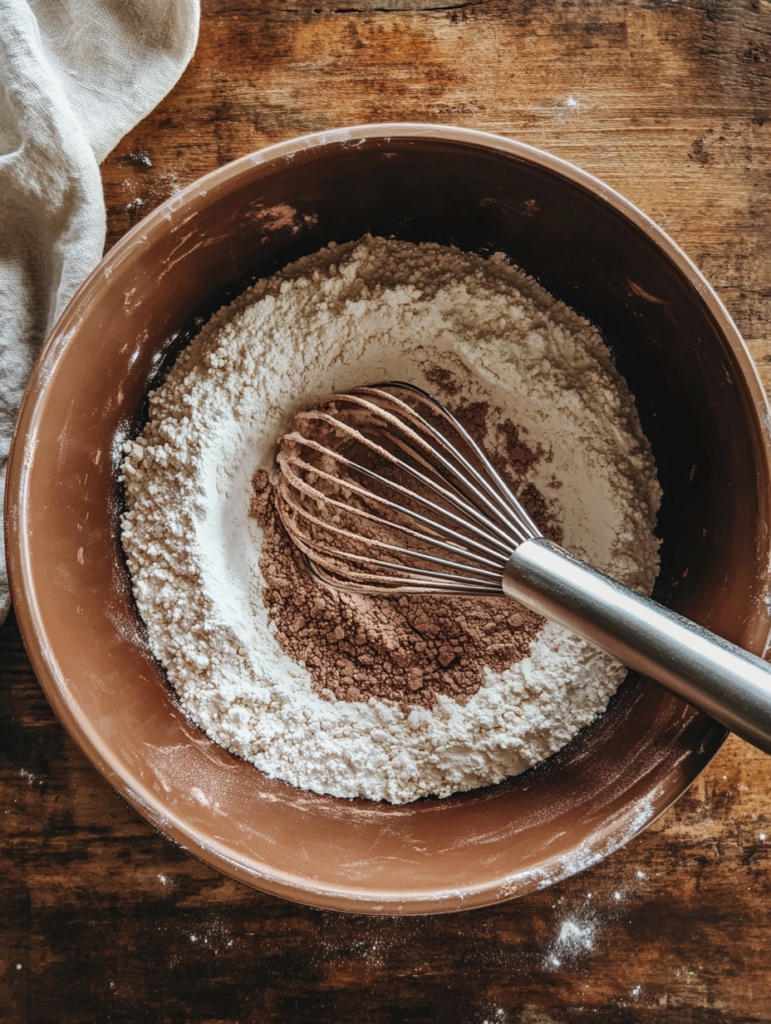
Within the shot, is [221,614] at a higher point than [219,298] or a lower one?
lower

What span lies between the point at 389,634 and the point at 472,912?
38 centimetres

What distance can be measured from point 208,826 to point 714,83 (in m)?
1.13

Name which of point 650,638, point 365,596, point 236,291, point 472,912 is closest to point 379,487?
point 365,596

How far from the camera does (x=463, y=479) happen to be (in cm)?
92

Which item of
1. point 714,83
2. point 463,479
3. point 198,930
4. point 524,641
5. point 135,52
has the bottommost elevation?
point 198,930

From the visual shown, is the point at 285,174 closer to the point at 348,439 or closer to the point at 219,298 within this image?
the point at 219,298

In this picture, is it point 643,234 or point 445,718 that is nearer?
point 643,234

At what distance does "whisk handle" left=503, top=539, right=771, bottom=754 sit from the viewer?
709 millimetres

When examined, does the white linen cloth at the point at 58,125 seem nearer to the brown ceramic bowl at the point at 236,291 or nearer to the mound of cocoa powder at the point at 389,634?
the brown ceramic bowl at the point at 236,291

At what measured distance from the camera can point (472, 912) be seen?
1008mm

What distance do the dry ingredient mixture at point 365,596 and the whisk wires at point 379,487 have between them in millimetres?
37

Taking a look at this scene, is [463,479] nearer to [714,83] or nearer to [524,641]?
[524,641]

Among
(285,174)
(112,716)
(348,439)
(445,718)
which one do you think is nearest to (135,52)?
(285,174)

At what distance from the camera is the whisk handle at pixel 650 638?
0.71 m
